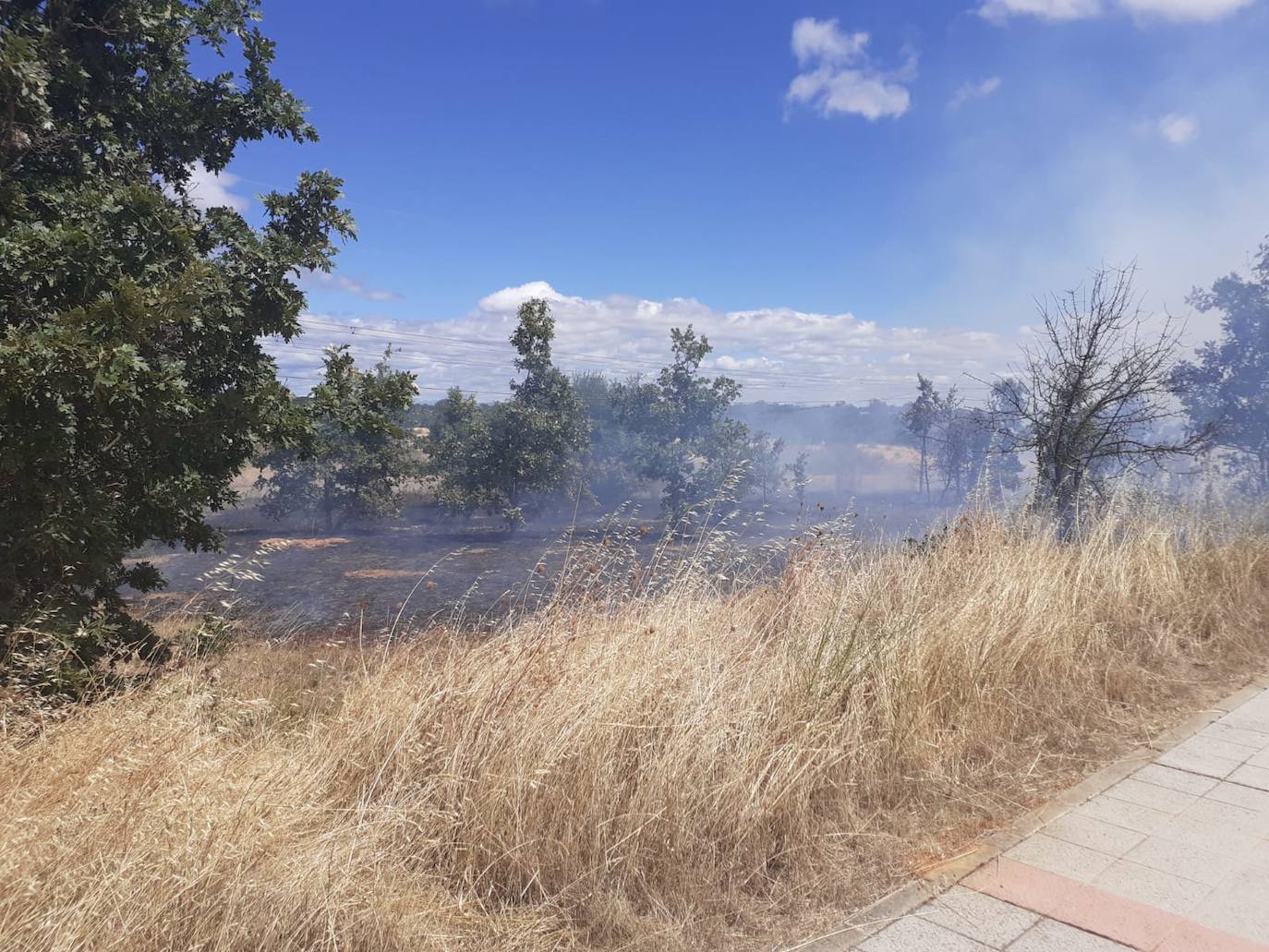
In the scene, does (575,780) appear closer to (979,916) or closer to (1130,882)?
(979,916)

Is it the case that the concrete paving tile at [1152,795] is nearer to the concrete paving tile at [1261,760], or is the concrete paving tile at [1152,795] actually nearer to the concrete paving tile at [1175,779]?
the concrete paving tile at [1175,779]

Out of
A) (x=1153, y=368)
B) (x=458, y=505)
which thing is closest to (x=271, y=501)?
(x=458, y=505)

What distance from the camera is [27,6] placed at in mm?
5305

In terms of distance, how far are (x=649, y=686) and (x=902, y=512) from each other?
142 feet

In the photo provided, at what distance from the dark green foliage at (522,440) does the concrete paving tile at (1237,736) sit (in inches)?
813

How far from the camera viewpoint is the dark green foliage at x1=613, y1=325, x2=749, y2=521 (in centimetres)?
2716

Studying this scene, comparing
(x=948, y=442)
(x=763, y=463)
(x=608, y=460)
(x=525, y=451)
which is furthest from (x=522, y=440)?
(x=948, y=442)

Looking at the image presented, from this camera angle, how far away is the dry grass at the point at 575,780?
6.95 feet

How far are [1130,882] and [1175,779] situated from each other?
1204 mm

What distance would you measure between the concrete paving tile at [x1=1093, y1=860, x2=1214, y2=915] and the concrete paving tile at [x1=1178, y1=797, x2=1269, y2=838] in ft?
1.99

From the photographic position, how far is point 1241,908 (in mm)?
2553

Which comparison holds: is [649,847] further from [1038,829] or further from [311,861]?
[1038,829]

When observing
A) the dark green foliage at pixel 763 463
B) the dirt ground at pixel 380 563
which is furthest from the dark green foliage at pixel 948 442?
the dirt ground at pixel 380 563

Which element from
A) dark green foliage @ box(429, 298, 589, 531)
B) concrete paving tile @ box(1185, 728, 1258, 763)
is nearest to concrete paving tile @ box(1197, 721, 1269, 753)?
concrete paving tile @ box(1185, 728, 1258, 763)
